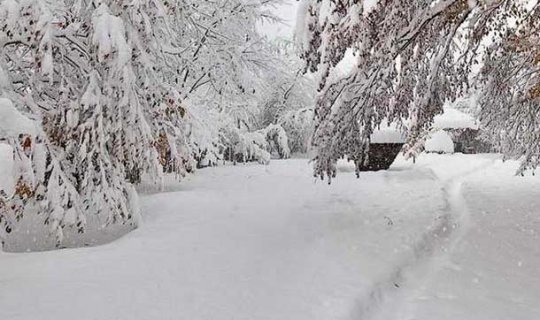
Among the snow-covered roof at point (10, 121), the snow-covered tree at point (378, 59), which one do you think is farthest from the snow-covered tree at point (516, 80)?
the snow-covered roof at point (10, 121)

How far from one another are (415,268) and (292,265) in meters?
1.61

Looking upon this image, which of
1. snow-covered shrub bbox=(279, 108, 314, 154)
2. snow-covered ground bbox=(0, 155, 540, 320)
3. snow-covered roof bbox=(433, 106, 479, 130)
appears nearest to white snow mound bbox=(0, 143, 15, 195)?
snow-covered ground bbox=(0, 155, 540, 320)

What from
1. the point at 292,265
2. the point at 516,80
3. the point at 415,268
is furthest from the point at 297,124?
the point at 292,265

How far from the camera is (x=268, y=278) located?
223 inches

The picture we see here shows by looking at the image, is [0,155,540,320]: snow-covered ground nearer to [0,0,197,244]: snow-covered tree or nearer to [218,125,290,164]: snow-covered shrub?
[0,0,197,244]: snow-covered tree

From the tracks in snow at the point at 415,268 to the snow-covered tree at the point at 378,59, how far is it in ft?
5.42

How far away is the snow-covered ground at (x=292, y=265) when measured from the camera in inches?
191

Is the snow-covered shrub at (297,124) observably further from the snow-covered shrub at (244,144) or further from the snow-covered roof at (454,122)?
the snow-covered roof at (454,122)

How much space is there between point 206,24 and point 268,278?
29.1ft

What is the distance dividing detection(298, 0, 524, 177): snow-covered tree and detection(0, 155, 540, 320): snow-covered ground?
140cm

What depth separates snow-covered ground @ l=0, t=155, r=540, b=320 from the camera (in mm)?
4859

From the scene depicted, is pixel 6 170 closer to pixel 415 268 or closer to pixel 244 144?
pixel 415 268

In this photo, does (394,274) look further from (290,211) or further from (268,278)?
(290,211)

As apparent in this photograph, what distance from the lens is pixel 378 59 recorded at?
7504mm
